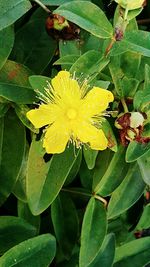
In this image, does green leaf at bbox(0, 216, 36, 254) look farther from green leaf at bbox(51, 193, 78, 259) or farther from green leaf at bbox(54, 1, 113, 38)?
green leaf at bbox(54, 1, 113, 38)

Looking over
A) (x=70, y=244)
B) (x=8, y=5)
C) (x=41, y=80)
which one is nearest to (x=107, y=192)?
(x=70, y=244)

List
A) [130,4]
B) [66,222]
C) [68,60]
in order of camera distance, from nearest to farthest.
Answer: [130,4] < [68,60] < [66,222]

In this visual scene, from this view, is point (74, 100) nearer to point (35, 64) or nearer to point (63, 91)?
point (63, 91)

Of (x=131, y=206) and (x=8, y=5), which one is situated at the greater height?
(x=8, y=5)

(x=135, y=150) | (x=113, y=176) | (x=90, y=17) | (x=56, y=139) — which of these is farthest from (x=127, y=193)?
(x=90, y=17)

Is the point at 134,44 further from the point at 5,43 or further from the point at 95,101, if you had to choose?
the point at 5,43

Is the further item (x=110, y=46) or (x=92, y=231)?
(x=92, y=231)

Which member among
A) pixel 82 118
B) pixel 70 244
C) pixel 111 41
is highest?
pixel 111 41
